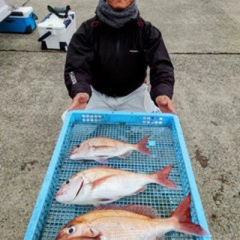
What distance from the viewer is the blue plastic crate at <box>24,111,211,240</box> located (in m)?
1.10

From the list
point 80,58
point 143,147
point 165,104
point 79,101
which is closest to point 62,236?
point 143,147

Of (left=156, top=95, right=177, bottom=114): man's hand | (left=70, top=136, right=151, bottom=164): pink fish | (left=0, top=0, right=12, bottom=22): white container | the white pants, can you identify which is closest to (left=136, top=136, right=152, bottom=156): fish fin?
(left=70, top=136, right=151, bottom=164): pink fish

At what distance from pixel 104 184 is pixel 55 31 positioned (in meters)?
3.29

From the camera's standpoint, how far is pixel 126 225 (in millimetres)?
1034

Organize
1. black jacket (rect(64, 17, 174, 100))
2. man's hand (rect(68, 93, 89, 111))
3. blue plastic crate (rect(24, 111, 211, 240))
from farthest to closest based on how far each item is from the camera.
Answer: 1. black jacket (rect(64, 17, 174, 100))
2. man's hand (rect(68, 93, 89, 111))
3. blue plastic crate (rect(24, 111, 211, 240))

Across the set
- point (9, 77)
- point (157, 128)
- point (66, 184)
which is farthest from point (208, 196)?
point (9, 77)

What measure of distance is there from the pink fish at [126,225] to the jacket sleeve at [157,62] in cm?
98

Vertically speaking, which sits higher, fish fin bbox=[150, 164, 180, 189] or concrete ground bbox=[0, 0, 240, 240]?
fish fin bbox=[150, 164, 180, 189]

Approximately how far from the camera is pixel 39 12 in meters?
5.62

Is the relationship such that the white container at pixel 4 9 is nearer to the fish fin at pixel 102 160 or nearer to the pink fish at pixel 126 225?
the fish fin at pixel 102 160

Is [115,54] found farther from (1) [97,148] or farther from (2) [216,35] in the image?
(2) [216,35]

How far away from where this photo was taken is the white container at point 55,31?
13.1 ft

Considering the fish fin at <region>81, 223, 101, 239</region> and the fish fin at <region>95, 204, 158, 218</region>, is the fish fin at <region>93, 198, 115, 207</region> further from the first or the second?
the fish fin at <region>81, 223, 101, 239</region>

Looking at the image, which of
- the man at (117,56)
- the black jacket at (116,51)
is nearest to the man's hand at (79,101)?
the man at (117,56)
